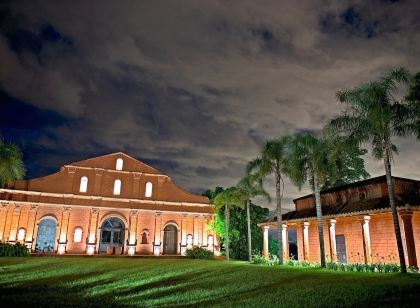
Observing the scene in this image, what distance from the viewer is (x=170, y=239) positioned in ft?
128

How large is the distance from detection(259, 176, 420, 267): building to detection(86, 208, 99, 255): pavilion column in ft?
63.0

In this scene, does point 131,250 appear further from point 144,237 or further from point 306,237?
point 306,237

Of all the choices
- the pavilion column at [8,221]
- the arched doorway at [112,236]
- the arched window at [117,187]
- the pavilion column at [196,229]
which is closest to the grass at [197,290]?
the pavilion column at [8,221]

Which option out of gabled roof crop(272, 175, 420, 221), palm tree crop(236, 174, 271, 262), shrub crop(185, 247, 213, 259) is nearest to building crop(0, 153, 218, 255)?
shrub crop(185, 247, 213, 259)

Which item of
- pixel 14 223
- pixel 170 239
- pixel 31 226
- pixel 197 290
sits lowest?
pixel 197 290

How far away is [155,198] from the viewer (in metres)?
39.3

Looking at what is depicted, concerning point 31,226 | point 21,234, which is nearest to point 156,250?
point 31,226

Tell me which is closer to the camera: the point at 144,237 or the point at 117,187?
the point at 144,237

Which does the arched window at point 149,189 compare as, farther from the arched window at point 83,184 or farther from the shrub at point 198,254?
the shrub at point 198,254

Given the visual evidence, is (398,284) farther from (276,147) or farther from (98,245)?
(98,245)

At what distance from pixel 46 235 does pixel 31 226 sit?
178cm

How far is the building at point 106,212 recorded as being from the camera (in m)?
33.7

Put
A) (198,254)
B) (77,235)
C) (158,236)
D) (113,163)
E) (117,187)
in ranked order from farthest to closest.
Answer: (113,163) → (117,187) → (158,236) → (77,235) → (198,254)

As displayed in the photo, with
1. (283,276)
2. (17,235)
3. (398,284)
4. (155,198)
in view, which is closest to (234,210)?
(155,198)
